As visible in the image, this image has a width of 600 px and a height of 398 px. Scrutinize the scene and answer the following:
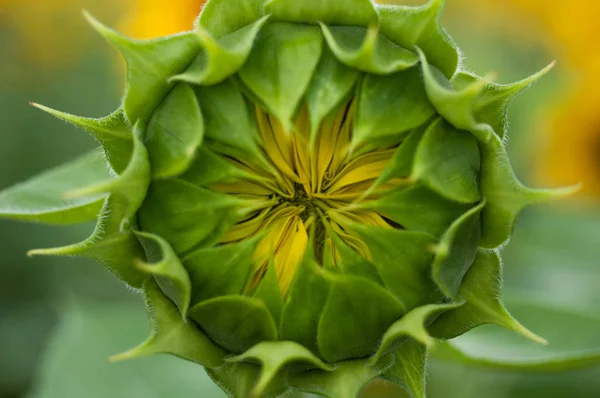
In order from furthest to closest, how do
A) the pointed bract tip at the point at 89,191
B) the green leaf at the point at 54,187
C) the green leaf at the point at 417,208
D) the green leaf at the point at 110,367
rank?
1. the green leaf at the point at 110,367
2. the green leaf at the point at 54,187
3. the green leaf at the point at 417,208
4. the pointed bract tip at the point at 89,191

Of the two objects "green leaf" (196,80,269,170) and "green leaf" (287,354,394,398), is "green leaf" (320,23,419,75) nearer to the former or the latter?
"green leaf" (196,80,269,170)

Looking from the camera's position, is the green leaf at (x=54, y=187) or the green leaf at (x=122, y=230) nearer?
the green leaf at (x=122, y=230)

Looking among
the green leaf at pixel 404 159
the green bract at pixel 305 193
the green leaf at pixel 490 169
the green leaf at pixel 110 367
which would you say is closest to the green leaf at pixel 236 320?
the green bract at pixel 305 193

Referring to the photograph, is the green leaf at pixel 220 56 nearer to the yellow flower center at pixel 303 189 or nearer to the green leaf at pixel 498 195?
the yellow flower center at pixel 303 189

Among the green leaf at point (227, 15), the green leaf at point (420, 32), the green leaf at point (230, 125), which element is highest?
the green leaf at point (420, 32)

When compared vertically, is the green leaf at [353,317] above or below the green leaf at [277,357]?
above

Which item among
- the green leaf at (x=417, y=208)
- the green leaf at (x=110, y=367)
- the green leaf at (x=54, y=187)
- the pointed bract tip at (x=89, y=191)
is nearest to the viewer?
the pointed bract tip at (x=89, y=191)
